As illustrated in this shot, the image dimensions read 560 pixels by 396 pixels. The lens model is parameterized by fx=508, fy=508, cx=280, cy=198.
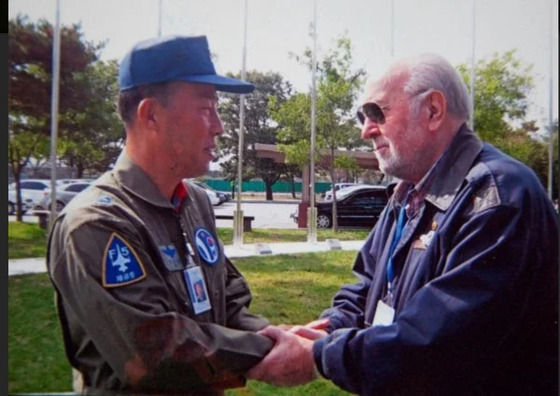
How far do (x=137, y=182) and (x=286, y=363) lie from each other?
0.62 metres

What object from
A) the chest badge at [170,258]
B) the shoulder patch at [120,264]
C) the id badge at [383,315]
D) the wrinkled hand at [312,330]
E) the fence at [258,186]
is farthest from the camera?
the fence at [258,186]

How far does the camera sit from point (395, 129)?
1.42 metres

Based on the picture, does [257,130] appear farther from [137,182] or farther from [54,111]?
[54,111]

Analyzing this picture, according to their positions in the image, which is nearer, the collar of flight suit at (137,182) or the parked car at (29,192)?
the collar of flight suit at (137,182)

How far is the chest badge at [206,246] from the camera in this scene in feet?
4.61

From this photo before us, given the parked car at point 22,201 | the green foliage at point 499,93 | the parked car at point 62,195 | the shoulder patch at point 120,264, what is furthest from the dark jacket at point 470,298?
the parked car at point 22,201

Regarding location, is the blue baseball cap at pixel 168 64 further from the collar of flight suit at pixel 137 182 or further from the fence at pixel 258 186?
the fence at pixel 258 186

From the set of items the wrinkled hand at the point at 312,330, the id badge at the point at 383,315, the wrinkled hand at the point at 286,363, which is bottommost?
the wrinkled hand at the point at 286,363

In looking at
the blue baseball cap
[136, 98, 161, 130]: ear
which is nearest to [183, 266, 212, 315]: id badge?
[136, 98, 161, 130]: ear

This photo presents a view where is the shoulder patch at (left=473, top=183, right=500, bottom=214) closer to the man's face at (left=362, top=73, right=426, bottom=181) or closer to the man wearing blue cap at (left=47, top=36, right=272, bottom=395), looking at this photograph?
the man's face at (left=362, top=73, right=426, bottom=181)

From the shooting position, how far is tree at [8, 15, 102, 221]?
141 cm

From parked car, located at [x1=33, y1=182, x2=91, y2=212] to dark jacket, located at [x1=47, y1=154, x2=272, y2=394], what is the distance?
0.15 metres

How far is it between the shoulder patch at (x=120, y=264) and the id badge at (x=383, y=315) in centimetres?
65

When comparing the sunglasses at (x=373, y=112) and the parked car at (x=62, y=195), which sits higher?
the sunglasses at (x=373, y=112)
